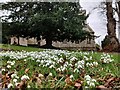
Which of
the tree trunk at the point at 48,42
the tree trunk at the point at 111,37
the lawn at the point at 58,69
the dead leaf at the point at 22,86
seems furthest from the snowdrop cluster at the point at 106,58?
the dead leaf at the point at 22,86

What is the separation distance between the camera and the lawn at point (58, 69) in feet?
5.38

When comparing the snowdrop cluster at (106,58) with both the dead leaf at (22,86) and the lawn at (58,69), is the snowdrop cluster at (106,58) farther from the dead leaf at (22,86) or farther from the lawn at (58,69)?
the dead leaf at (22,86)

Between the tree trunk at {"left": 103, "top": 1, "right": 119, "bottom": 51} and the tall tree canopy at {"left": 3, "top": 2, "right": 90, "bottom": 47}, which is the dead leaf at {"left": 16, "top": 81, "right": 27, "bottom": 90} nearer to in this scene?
the tall tree canopy at {"left": 3, "top": 2, "right": 90, "bottom": 47}

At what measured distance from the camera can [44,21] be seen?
3.07m

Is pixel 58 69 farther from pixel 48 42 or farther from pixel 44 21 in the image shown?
pixel 44 21

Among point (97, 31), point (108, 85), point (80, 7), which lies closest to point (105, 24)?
point (97, 31)

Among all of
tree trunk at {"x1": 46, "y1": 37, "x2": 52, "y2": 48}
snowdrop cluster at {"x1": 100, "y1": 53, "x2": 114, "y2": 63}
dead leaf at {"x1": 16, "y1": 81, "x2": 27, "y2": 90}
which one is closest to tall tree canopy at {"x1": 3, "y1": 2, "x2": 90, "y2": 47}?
tree trunk at {"x1": 46, "y1": 37, "x2": 52, "y2": 48}

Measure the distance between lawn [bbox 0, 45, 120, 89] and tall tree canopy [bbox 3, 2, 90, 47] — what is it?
18 cm

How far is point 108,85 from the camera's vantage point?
5.40 feet

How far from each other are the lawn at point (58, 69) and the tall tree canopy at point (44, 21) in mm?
176

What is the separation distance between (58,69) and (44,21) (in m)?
1.07

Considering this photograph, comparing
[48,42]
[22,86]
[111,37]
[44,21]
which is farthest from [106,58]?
[22,86]

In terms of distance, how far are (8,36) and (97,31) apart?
40.3 inches

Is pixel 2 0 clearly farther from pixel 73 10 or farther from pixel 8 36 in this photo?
pixel 73 10
